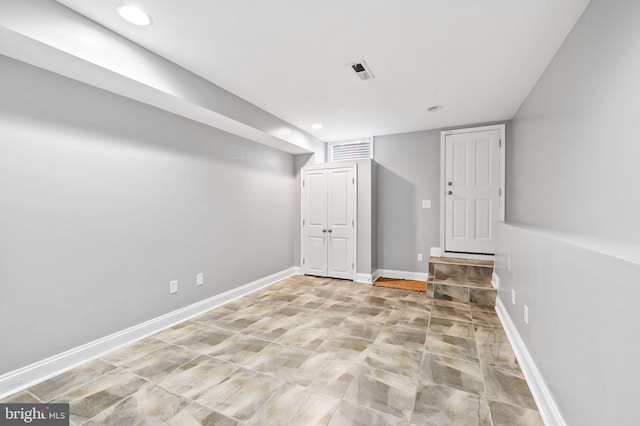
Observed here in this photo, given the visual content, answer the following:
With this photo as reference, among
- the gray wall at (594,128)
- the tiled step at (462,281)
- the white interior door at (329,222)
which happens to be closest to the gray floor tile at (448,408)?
the gray wall at (594,128)

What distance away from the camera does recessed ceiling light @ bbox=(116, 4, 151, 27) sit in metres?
1.87

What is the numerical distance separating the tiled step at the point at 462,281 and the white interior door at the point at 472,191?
0.36 m

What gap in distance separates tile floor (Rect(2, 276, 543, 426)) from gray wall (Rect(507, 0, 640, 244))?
1228 millimetres

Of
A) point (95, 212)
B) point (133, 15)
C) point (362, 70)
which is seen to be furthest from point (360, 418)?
point (133, 15)

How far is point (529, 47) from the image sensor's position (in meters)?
2.30

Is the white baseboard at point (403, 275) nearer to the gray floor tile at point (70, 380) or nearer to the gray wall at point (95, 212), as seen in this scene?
the gray wall at point (95, 212)

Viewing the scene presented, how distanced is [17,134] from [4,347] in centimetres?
146

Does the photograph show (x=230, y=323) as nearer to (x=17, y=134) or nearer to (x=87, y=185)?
(x=87, y=185)

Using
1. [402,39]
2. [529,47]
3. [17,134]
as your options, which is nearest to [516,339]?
[529,47]

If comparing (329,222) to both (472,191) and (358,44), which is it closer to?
(472,191)

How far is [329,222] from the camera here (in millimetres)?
4910

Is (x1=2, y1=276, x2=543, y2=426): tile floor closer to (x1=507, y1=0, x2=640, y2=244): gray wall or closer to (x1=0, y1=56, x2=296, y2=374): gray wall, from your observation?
(x1=0, y1=56, x2=296, y2=374): gray wall

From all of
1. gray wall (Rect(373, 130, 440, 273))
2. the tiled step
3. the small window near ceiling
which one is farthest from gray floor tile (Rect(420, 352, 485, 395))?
the small window near ceiling

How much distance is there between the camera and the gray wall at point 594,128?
4.50 ft
